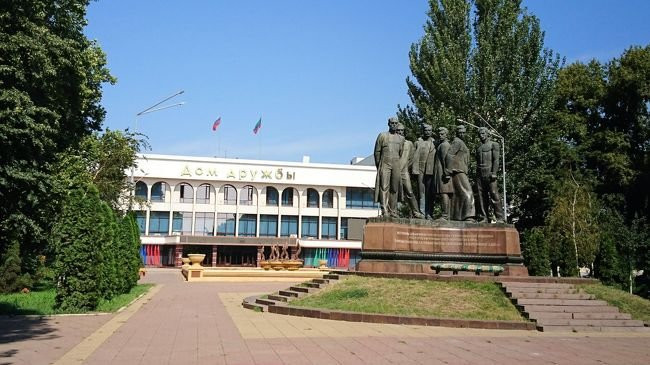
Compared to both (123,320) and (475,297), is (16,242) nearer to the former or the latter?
(123,320)

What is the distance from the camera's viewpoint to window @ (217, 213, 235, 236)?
6431 cm

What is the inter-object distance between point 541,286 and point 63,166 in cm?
2093

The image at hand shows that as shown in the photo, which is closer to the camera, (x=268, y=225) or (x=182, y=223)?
(x=182, y=223)

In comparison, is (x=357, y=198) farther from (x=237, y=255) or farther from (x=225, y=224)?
(x=225, y=224)

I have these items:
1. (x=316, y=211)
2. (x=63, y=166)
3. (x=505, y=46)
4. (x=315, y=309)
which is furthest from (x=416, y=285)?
(x=316, y=211)

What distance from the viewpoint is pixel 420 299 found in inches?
557

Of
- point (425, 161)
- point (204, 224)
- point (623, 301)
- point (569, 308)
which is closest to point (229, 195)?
point (204, 224)

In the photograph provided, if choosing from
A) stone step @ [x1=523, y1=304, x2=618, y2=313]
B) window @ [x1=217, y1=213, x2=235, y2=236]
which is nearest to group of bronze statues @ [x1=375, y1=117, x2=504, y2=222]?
stone step @ [x1=523, y1=304, x2=618, y2=313]

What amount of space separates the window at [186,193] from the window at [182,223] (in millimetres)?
1436

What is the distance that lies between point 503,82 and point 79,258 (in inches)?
950

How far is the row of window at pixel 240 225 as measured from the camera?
2488 inches

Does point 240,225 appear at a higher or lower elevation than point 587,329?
higher

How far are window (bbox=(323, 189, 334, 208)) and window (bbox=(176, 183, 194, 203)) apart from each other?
14.8 m

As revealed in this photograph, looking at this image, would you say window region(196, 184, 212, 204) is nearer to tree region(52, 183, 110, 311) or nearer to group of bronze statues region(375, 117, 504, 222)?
group of bronze statues region(375, 117, 504, 222)
